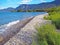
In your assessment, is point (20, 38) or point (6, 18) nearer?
point (20, 38)

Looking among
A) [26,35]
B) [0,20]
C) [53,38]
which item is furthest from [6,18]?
[53,38]

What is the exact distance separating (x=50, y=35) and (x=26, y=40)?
78cm

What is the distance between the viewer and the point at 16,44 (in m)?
4.96

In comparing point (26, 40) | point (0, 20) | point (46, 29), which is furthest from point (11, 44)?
point (0, 20)

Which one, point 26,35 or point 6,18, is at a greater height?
point 26,35

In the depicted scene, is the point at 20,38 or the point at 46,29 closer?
the point at 46,29

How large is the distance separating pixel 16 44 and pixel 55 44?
3.07 ft

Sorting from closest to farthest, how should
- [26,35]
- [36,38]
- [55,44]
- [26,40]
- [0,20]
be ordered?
1. [55,44]
2. [36,38]
3. [26,40]
4. [26,35]
5. [0,20]

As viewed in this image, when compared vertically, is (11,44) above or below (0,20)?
above

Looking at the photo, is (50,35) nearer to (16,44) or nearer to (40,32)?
(40,32)

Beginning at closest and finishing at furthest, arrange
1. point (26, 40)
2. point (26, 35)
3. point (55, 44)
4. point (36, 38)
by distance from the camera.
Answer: point (55, 44) → point (36, 38) → point (26, 40) → point (26, 35)

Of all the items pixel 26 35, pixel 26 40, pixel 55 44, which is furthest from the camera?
pixel 26 35

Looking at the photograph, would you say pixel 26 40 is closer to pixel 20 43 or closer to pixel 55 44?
pixel 20 43

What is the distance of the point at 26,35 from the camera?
5715 mm
